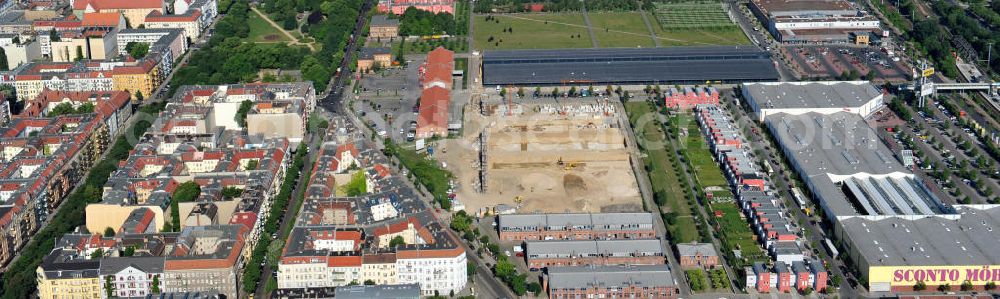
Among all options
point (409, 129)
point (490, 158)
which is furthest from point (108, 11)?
point (490, 158)

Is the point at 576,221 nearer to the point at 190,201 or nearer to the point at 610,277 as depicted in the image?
the point at 610,277

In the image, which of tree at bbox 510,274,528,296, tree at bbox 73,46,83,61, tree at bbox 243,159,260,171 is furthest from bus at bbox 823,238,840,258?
tree at bbox 73,46,83,61

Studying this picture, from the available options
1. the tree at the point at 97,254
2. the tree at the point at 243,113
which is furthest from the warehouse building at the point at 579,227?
the tree at the point at 243,113

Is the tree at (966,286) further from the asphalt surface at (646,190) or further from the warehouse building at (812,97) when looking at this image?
the warehouse building at (812,97)

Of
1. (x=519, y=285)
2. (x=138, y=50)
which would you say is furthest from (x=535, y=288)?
(x=138, y=50)

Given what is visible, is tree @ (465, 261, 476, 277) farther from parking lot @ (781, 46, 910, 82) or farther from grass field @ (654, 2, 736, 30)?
grass field @ (654, 2, 736, 30)

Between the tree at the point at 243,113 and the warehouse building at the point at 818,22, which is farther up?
the warehouse building at the point at 818,22

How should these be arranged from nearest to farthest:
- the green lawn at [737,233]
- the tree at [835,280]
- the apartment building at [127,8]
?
the tree at [835,280] → the green lawn at [737,233] → the apartment building at [127,8]

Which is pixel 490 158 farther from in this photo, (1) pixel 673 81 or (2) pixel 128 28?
(2) pixel 128 28
